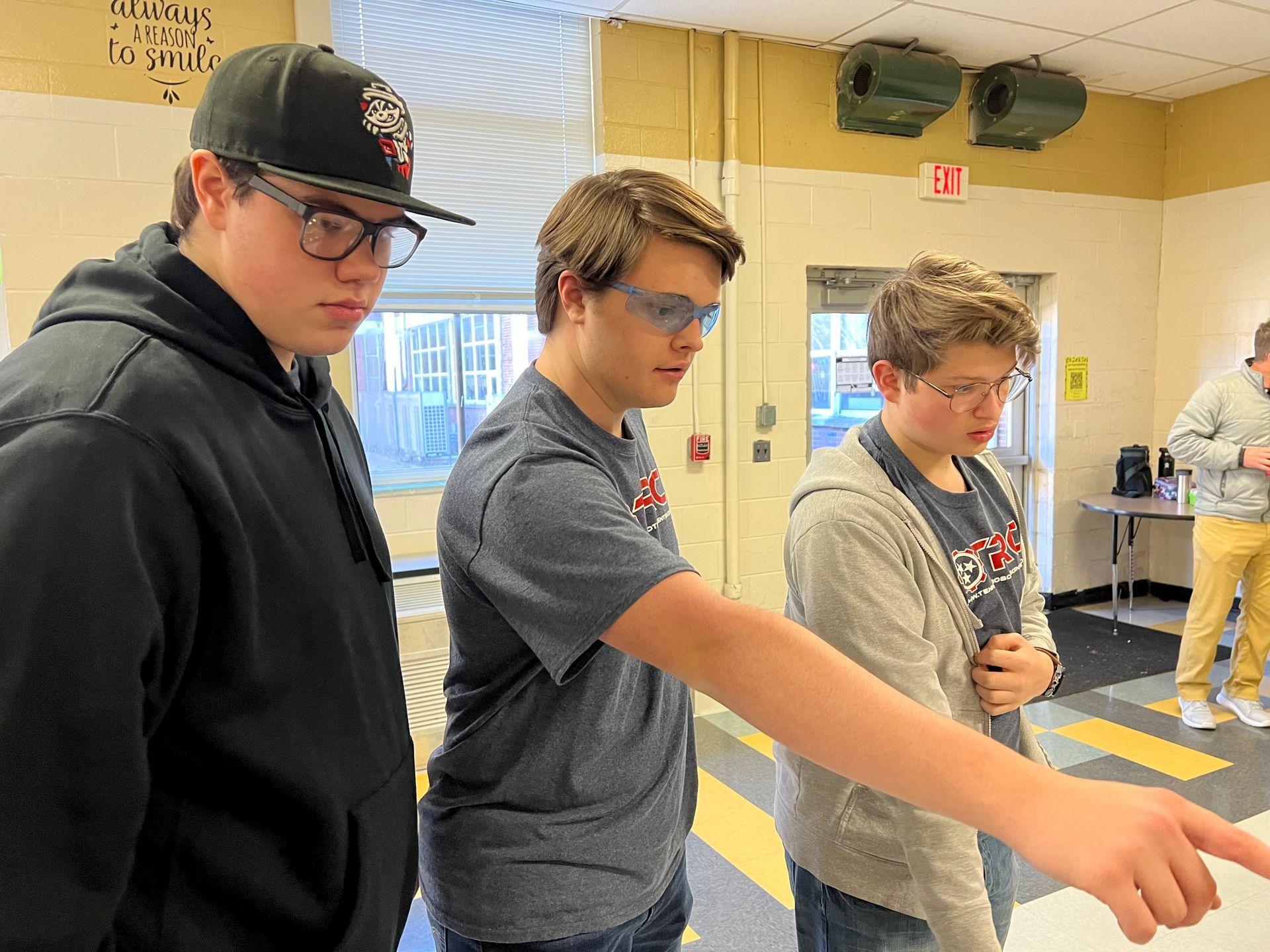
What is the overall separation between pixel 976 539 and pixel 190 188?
1.13 m

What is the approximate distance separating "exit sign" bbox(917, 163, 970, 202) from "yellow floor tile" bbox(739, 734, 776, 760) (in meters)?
2.94

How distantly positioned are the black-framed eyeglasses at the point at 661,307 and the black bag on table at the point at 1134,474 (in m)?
5.05

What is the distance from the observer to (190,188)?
0.90 m

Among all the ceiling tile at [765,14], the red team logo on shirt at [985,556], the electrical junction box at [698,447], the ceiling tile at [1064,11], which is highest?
the ceiling tile at [1064,11]

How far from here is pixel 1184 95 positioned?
524 cm

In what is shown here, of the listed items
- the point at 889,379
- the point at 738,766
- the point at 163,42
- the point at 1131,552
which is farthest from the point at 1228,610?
the point at 163,42

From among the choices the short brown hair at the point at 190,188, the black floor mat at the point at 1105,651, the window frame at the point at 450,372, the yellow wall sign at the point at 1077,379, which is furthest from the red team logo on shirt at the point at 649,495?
the yellow wall sign at the point at 1077,379

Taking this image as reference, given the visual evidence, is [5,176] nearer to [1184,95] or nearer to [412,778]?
[412,778]

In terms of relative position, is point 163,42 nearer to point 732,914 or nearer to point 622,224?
point 622,224

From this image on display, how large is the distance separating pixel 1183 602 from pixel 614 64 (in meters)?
4.87

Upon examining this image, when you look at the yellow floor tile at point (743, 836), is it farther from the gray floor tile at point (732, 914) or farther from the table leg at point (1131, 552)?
the table leg at point (1131, 552)

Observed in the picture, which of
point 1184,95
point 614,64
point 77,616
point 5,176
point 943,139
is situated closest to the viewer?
point 77,616

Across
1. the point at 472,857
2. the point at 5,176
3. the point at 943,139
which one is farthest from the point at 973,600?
the point at 943,139

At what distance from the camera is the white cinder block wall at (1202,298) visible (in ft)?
16.5
